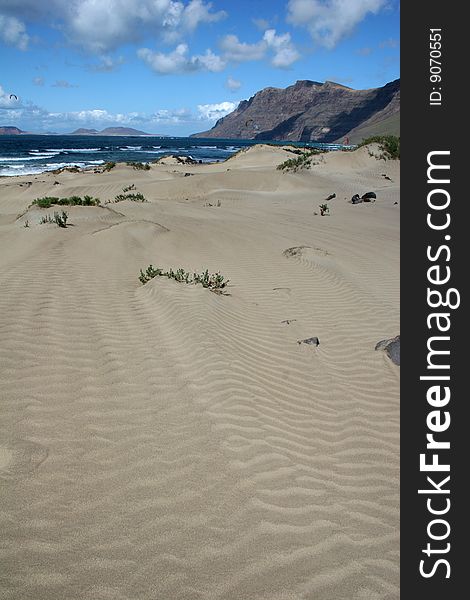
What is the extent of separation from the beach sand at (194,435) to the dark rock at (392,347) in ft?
0.41

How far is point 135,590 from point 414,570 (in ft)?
5.34

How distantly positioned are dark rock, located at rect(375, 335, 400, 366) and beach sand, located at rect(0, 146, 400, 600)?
124 mm

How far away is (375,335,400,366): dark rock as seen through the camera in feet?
19.0

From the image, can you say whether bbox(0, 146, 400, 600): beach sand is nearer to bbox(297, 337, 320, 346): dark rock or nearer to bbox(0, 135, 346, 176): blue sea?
bbox(297, 337, 320, 346): dark rock

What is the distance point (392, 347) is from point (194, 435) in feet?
10.6

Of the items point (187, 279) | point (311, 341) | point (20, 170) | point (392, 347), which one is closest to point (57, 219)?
point (187, 279)

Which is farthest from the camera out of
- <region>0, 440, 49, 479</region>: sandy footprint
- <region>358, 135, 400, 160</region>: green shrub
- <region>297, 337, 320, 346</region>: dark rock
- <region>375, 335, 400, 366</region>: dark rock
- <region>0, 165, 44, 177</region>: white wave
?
<region>0, 165, 44, 177</region>: white wave

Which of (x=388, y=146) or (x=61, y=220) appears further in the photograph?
(x=388, y=146)

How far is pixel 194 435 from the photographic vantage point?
12.7 ft

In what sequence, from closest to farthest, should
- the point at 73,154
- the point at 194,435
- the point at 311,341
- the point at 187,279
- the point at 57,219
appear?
1. the point at 194,435
2. the point at 311,341
3. the point at 187,279
4. the point at 57,219
5. the point at 73,154

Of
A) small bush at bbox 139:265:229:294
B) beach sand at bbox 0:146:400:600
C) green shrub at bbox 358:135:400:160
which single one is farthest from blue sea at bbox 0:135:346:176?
beach sand at bbox 0:146:400:600

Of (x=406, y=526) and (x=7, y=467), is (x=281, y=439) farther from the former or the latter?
(x=7, y=467)

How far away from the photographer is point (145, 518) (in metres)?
2.93

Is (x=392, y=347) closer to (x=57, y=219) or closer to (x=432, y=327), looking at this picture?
(x=432, y=327)
